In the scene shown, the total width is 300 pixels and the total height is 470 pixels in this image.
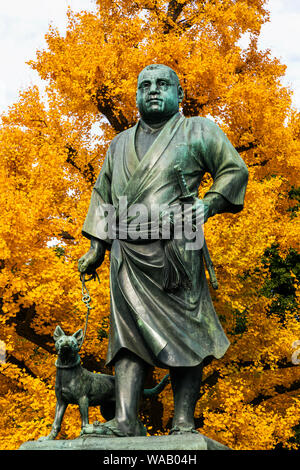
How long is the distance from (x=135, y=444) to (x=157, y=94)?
7.72ft

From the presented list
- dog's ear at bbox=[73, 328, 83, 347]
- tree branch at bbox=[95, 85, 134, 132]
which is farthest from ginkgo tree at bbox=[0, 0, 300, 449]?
dog's ear at bbox=[73, 328, 83, 347]

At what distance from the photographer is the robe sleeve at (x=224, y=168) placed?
14.2ft

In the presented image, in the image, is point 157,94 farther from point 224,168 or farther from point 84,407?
point 84,407

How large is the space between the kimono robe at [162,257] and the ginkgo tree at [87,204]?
22.2 feet

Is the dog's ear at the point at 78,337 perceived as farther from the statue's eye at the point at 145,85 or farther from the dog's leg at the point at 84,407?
the statue's eye at the point at 145,85

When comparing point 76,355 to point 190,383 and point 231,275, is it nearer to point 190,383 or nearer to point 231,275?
point 190,383

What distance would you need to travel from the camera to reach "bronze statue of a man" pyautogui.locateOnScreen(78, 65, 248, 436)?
13.1ft

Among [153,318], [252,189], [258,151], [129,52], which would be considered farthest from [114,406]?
[258,151]

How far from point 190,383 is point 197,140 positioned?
163 centimetres

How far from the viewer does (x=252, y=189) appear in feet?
43.8

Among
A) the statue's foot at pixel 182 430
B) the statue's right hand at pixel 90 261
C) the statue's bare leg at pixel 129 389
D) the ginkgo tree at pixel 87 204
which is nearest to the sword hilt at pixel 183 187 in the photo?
the statue's right hand at pixel 90 261

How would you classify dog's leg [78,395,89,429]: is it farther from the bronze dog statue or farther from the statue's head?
the statue's head

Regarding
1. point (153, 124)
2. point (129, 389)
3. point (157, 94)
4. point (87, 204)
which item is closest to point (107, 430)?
point (129, 389)

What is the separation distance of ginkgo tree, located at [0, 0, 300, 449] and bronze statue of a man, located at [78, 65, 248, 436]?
675cm
